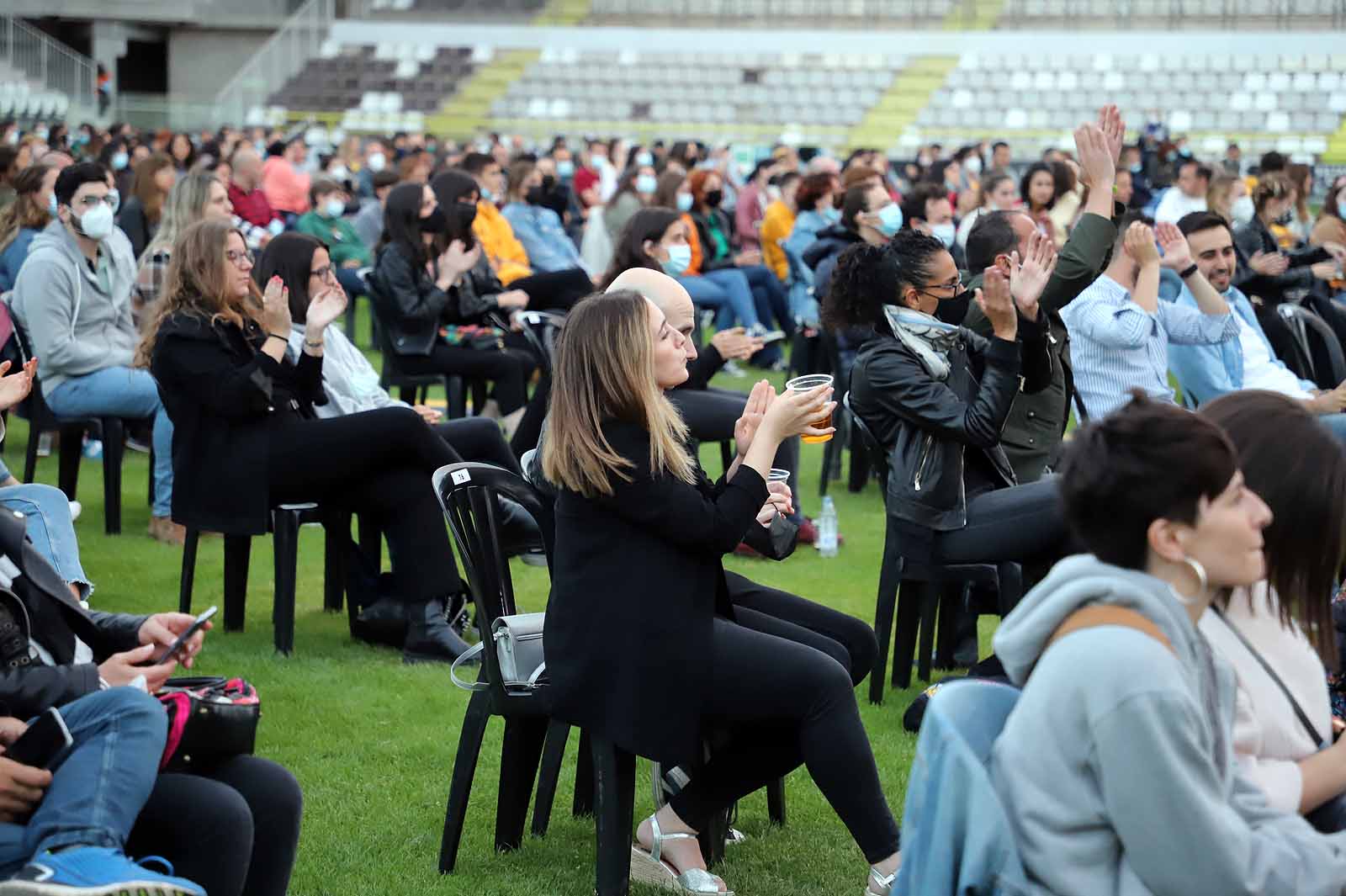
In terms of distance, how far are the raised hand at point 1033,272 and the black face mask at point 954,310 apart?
27.0 inches

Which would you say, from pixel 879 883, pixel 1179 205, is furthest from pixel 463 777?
pixel 1179 205

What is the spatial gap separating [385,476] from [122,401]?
6.01 ft

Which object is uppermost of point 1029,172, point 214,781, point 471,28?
point 471,28

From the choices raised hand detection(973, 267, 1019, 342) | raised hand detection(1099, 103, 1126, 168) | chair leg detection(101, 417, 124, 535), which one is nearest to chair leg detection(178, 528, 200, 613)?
chair leg detection(101, 417, 124, 535)

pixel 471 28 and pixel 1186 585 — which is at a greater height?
pixel 471 28

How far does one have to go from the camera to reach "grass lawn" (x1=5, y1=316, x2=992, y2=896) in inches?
144

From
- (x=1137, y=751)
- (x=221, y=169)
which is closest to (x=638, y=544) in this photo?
(x=1137, y=751)

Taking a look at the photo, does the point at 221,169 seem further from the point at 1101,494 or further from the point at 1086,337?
the point at 1101,494

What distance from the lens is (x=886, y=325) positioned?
4727 millimetres

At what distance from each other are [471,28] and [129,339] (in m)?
28.8

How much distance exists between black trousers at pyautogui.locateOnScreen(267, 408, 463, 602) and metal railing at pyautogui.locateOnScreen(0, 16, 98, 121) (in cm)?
2768

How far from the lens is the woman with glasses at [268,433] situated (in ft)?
17.1

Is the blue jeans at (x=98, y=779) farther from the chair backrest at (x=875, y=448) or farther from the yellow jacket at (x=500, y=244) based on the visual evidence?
the yellow jacket at (x=500, y=244)

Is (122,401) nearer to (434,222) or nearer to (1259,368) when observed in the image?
(434,222)
